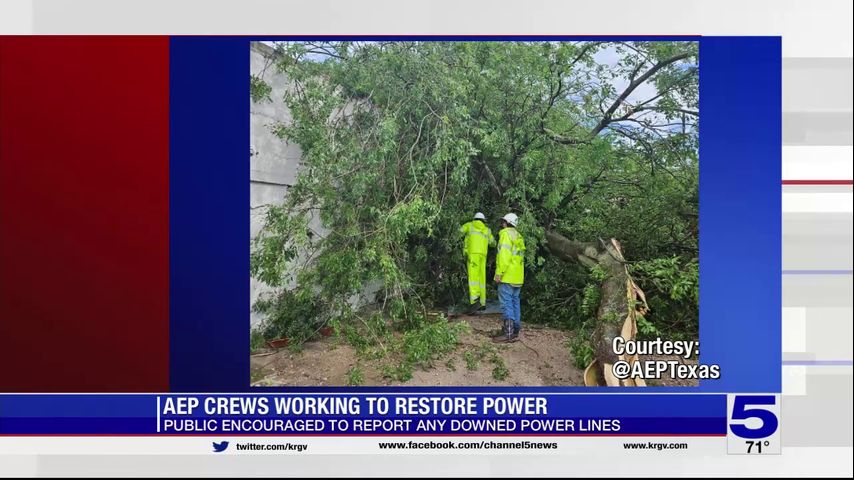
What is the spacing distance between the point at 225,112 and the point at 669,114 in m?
3.05

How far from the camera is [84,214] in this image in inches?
126

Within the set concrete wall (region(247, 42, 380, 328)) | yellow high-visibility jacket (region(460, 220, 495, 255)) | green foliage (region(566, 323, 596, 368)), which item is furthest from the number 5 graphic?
concrete wall (region(247, 42, 380, 328))

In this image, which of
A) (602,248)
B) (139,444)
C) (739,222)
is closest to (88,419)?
(139,444)

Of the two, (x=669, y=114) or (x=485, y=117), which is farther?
(x=485, y=117)

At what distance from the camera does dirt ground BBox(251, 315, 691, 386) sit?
11.1 ft

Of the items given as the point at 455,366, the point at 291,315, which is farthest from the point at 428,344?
the point at 291,315

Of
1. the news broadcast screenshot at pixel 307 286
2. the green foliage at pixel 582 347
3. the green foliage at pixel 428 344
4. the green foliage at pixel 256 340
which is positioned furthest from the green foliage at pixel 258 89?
the green foliage at pixel 582 347

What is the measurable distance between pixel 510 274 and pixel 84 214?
3.00 metres

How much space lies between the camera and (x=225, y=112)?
319 centimetres

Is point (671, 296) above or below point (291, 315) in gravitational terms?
above

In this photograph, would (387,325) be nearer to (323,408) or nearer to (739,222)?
(323,408)

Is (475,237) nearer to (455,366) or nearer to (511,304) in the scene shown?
(511,304)

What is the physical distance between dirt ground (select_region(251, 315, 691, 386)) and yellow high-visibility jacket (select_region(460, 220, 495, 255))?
62 centimetres

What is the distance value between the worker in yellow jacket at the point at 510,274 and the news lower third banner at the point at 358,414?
722 mm
